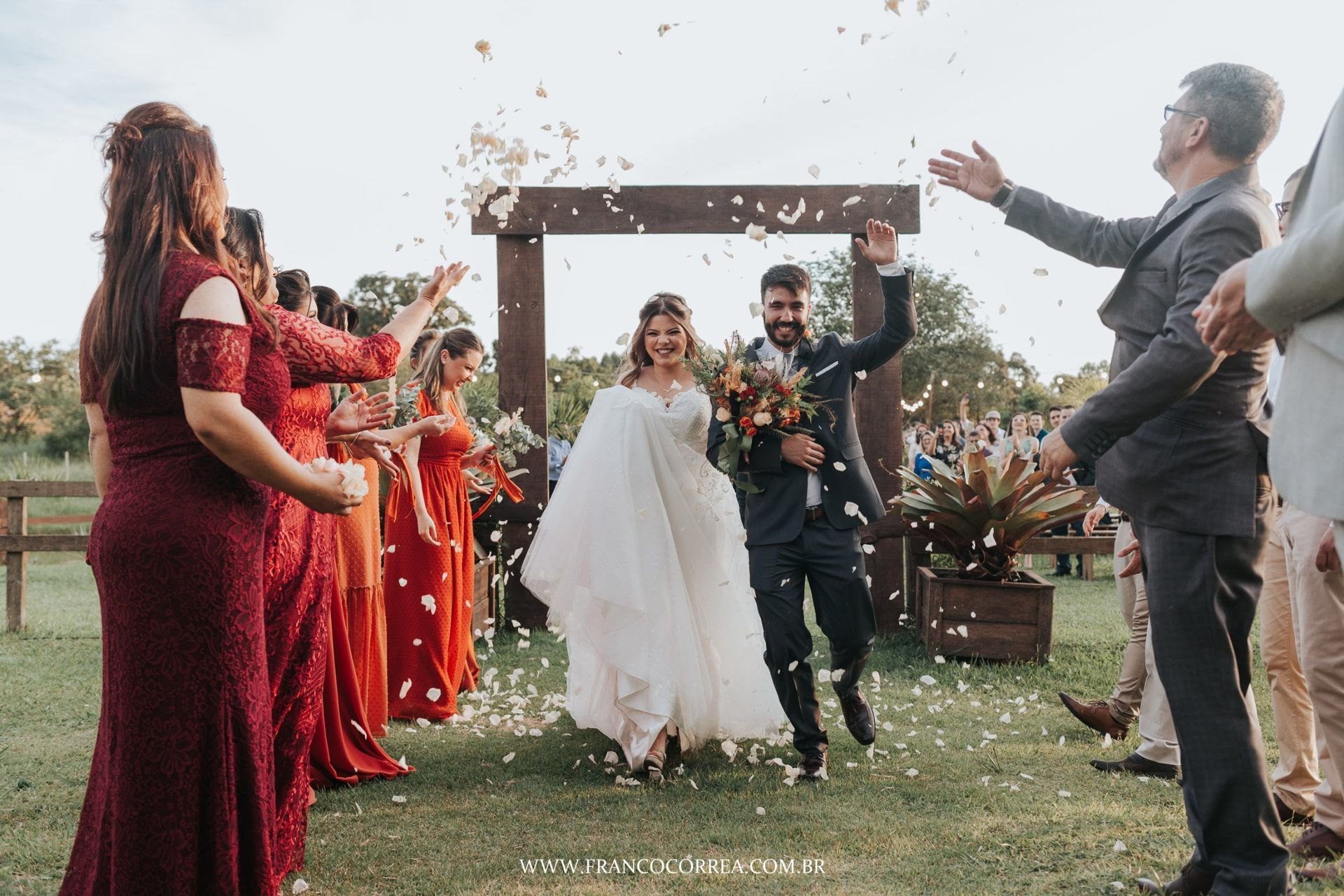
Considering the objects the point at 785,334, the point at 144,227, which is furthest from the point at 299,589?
the point at 785,334

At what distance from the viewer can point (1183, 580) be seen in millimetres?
2762

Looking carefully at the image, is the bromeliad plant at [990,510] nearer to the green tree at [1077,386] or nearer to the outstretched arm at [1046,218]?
the outstretched arm at [1046,218]

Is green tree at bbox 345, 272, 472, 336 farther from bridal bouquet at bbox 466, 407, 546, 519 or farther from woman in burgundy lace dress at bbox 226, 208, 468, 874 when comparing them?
woman in burgundy lace dress at bbox 226, 208, 468, 874

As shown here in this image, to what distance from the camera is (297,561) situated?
3.08 m

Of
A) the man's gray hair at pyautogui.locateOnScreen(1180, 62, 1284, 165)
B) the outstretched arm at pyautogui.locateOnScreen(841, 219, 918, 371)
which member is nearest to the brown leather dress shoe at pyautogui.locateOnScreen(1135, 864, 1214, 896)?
the man's gray hair at pyautogui.locateOnScreen(1180, 62, 1284, 165)

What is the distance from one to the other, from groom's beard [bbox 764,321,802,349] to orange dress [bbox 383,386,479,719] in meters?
2.25

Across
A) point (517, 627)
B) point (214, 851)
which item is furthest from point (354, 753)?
point (517, 627)

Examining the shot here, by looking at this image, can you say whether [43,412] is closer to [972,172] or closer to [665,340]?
[665,340]

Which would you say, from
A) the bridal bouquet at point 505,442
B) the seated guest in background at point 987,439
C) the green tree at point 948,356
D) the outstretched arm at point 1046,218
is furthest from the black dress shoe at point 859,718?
the green tree at point 948,356

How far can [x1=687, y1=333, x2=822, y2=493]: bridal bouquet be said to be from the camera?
4.38m

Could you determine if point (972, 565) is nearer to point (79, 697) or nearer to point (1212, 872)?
point (1212, 872)

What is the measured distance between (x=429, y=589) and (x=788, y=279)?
2866 millimetres

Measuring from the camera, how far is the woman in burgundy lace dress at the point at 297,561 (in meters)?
2.96

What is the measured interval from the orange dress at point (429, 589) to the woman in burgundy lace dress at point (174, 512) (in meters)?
3.13
